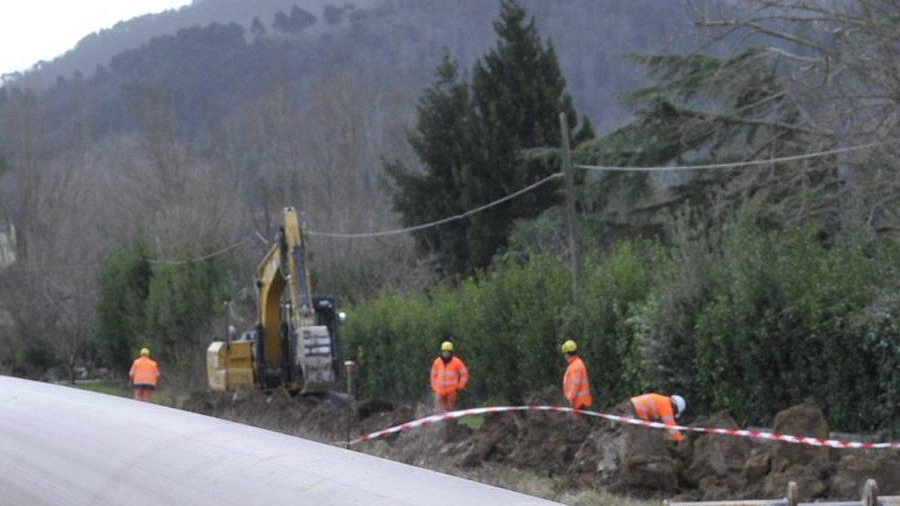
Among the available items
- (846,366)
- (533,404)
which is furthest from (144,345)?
(846,366)

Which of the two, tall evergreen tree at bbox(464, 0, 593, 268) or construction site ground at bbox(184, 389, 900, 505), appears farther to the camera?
tall evergreen tree at bbox(464, 0, 593, 268)

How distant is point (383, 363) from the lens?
38.2 m

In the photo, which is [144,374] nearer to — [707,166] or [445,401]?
[445,401]

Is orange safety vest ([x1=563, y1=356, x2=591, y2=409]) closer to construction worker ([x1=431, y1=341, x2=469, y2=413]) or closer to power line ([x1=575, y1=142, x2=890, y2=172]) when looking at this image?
construction worker ([x1=431, y1=341, x2=469, y2=413])

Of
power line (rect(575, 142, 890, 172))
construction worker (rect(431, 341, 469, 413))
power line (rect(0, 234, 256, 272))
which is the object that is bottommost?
construction worker (rect(431, 341, 469, 413))

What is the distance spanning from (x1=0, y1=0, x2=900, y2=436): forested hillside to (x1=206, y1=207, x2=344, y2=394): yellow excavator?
15.9 ft

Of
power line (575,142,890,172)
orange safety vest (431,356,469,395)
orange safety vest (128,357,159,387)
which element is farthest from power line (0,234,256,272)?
orange safety vest (431,356,469,395)

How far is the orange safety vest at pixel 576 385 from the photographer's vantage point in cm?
2025

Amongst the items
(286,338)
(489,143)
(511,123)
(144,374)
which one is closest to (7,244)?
(489,143)

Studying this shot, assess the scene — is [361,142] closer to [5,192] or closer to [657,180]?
[5,192]

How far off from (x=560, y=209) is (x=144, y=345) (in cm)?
1921

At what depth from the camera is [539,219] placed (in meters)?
41.2

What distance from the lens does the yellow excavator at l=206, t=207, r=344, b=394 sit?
26.4m

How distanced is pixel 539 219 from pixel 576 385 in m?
21.0
